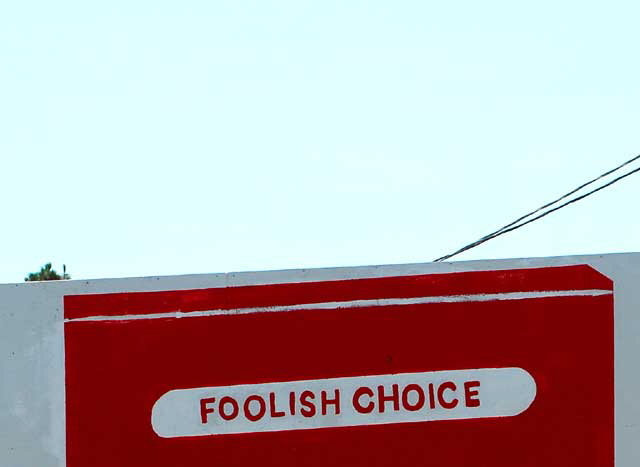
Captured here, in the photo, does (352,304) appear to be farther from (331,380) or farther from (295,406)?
(295,406)

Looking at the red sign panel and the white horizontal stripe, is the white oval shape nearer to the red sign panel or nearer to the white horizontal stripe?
the red sign panel

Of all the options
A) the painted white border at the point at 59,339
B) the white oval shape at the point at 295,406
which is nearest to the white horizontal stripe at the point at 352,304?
the painted white border at the point at 59,339

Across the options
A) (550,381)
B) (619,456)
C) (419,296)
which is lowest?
(619,456)

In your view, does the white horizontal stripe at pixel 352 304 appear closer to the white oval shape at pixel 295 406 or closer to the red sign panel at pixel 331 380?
the red sign panel at pixel 331 380

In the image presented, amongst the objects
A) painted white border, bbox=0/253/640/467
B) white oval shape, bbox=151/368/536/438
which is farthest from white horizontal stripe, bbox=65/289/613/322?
white oval shape, bbox=151/368/536/438

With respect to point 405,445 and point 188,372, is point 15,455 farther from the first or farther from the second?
point 405,445

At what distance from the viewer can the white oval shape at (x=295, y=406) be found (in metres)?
8.29

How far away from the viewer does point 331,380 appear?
830cm

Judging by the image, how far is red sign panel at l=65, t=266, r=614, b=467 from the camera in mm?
8289

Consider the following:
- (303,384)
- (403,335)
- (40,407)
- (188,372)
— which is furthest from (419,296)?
(40,407)

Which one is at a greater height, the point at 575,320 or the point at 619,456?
the point at 575,320

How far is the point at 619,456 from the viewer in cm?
833

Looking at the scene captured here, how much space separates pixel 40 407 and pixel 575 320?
368 centimetres

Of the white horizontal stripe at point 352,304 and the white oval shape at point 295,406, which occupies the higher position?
the white horizontal stripe at point 352,304
